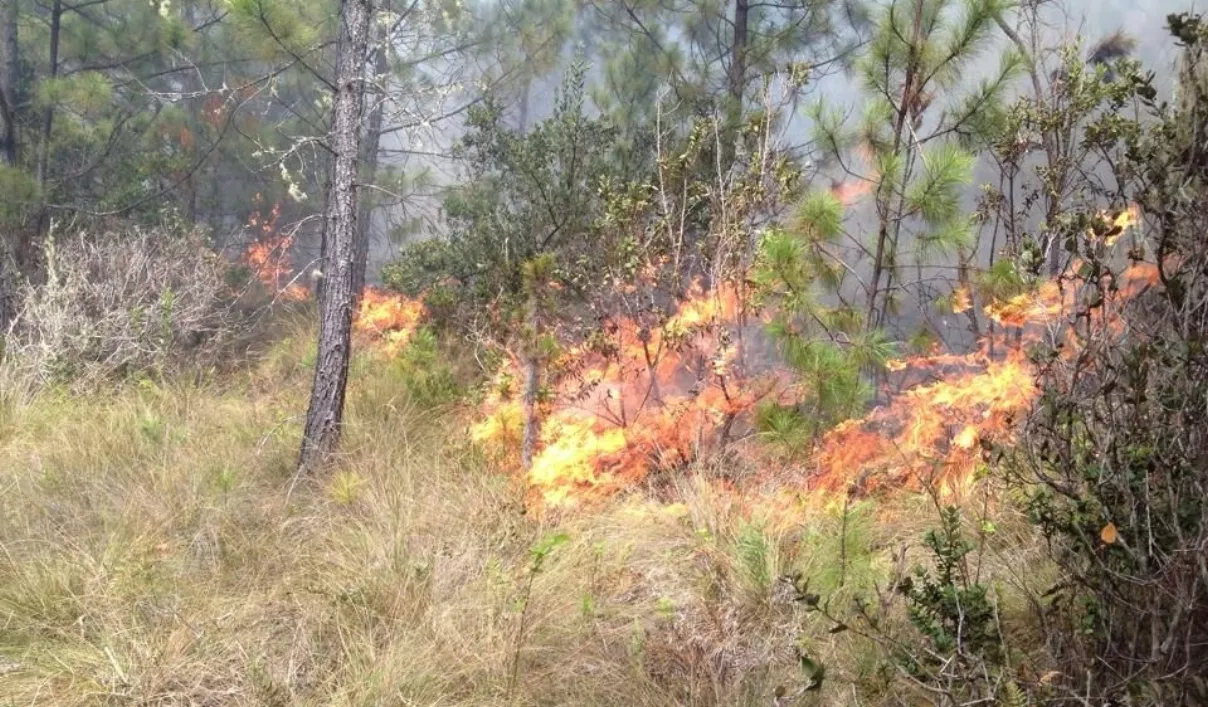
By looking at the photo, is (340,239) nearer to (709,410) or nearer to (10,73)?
(709,410)

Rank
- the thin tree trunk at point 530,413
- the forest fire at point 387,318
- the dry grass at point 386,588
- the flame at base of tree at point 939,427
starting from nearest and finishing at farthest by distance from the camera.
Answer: the dry grass at point 386,588
the flame at base of tree at point 939,427
the thin tree trunk at point 530,413
the forest fire at point 387,318

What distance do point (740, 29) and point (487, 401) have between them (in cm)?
420

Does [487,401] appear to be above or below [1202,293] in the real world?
below

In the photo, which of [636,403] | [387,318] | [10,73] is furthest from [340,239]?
[10,73]

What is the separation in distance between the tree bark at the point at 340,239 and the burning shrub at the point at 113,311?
257 cm

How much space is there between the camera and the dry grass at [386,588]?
261 centimetres

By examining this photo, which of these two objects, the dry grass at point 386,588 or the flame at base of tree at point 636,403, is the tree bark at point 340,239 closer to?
the dry grass at point 386,588

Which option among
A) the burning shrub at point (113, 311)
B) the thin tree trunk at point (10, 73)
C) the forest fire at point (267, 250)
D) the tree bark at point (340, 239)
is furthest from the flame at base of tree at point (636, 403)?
the forest fire at point (267, 250)

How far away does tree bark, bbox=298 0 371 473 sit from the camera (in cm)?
461

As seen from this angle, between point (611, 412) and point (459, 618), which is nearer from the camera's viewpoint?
point (459, 618)

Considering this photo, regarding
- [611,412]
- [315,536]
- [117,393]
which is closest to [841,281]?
[611,412]

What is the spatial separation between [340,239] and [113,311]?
3879 mm

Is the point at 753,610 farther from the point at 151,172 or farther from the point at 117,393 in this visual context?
the point at 151,172

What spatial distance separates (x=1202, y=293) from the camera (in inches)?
76.1
